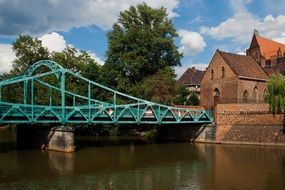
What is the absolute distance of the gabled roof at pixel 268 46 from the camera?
232ft

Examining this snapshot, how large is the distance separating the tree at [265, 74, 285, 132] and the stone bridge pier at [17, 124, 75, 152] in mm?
18357

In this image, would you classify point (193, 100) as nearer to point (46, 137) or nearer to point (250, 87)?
point (250, 87)

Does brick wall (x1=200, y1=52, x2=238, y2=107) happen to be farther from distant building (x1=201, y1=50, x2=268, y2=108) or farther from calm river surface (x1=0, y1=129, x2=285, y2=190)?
calm river surface (x1=0, y1=129, x2=285, y2=190)

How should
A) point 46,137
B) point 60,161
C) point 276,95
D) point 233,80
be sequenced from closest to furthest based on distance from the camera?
point 60,161 → point 46,137 → point 276,95 → point 233,80

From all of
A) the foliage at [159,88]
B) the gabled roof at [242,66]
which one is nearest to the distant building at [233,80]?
the gabled roof at [242,66]

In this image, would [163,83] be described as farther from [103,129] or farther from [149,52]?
[103,129]

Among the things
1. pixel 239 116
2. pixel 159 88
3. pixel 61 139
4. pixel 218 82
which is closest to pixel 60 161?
pixel 61 139

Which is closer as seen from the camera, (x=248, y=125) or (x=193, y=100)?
(x=248, y=125)

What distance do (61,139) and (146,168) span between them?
11607 millimetres

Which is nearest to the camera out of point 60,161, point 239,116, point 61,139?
point 60,161

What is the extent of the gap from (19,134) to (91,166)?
1560cm

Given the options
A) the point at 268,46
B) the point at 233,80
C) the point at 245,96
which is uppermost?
the point at 268,46

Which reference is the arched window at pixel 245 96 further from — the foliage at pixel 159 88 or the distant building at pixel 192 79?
the distant building at pixel 192 79

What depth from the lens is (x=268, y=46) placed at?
73250 millimetres
